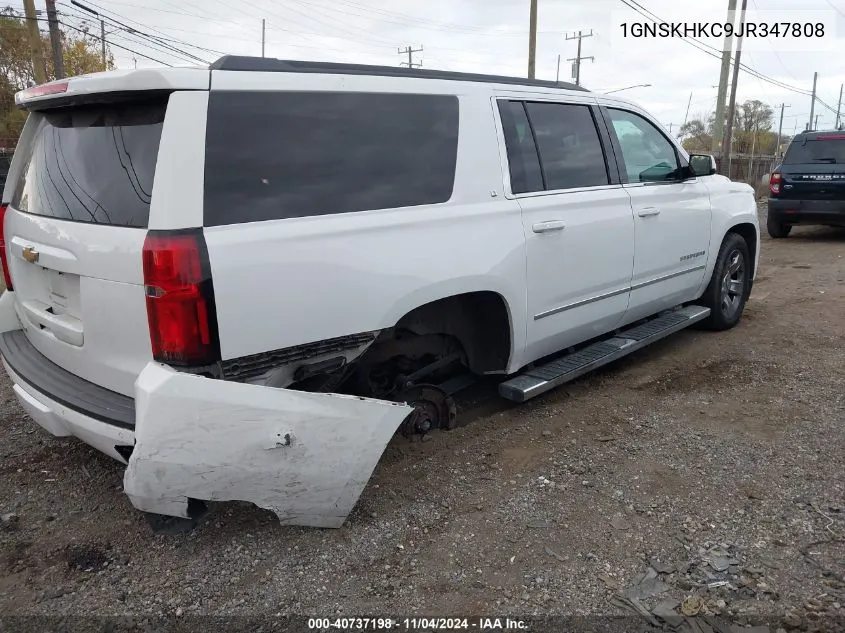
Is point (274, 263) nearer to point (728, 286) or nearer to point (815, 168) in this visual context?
point (728, 286)

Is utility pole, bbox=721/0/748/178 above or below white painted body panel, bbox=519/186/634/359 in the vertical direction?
above

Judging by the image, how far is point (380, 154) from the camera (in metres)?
2.94

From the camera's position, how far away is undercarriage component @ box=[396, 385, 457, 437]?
3.64 meters

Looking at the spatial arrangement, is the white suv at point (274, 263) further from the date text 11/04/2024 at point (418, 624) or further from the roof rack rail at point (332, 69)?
the date text 11/04/2024 at point (418, 624)

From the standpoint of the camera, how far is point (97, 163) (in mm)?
2668

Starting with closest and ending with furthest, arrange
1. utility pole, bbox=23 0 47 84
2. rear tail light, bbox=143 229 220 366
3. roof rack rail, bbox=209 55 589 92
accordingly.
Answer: rear tail light, bbox=143 229 220 366, roof rack rail, bbox=209 55 589 92, utility pole, bbox=23 0 47 84

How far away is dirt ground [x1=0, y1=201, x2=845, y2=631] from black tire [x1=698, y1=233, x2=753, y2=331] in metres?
1.41

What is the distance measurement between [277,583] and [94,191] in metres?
1.72

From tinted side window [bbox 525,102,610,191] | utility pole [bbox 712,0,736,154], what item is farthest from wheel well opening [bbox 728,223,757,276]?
utility pole [bbox 712,0,736,154]

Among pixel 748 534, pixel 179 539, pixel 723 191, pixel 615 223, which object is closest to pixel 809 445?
pixel 748 534

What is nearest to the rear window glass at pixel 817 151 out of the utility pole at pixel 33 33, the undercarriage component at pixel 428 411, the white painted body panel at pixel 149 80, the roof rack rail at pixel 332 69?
the roof rack rail at pixel 332 69

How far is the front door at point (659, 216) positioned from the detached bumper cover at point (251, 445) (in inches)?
97.0

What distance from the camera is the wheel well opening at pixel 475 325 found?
341cm

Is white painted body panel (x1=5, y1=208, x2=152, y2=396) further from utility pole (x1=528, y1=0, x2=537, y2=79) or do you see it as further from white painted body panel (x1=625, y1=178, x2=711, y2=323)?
utility pole (x1=528, y1=0, x2=537, y2=79)
